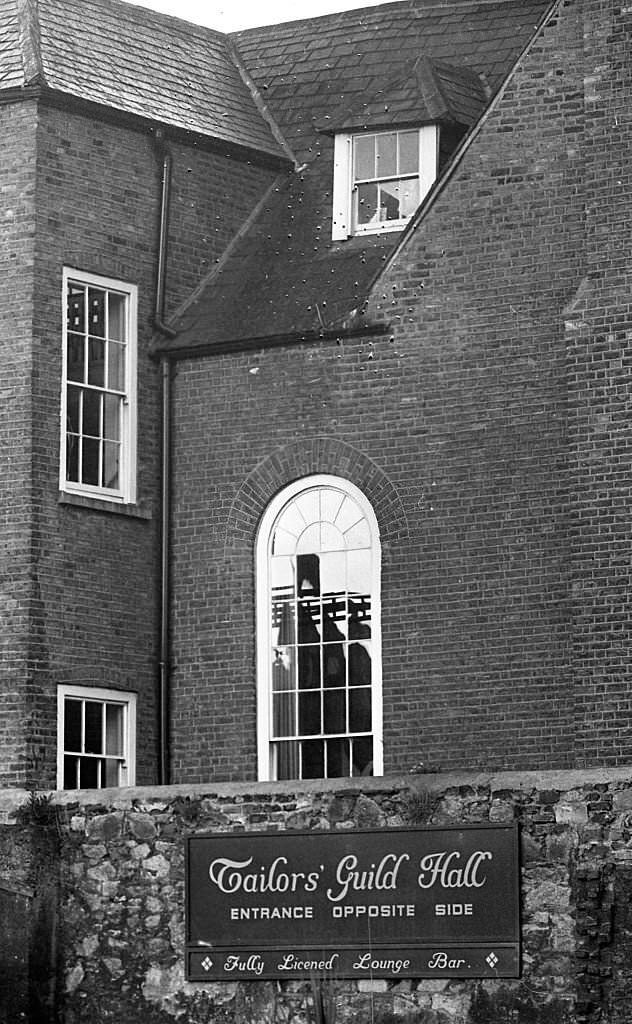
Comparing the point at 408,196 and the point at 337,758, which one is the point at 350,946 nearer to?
the point at 337,758

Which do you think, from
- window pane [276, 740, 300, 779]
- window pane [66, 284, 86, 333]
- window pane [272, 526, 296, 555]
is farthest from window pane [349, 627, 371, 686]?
window pane [66, 284, 86, 333]

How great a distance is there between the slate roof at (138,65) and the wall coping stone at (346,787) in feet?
23.7

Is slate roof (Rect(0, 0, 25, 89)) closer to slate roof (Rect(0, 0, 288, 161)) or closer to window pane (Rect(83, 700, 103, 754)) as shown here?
slate roof (Rect(0, 0, 288, 161))

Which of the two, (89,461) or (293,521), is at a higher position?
(89,461)

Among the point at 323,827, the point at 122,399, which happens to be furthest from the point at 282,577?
the point at 323,827

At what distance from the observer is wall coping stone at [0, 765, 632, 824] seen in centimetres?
1806

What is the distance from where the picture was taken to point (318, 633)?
22391mm

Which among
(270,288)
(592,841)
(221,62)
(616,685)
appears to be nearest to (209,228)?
(270,288)

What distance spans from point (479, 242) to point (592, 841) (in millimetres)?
6752

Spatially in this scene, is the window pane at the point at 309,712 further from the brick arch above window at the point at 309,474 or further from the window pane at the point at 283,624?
the brick arch above window at the point at 309,474

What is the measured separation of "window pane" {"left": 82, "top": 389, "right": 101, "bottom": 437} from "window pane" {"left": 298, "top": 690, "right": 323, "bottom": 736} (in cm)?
346

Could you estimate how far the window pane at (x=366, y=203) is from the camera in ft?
78.9

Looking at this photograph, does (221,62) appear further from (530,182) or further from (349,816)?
(349,816)

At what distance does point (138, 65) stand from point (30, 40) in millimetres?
1718
